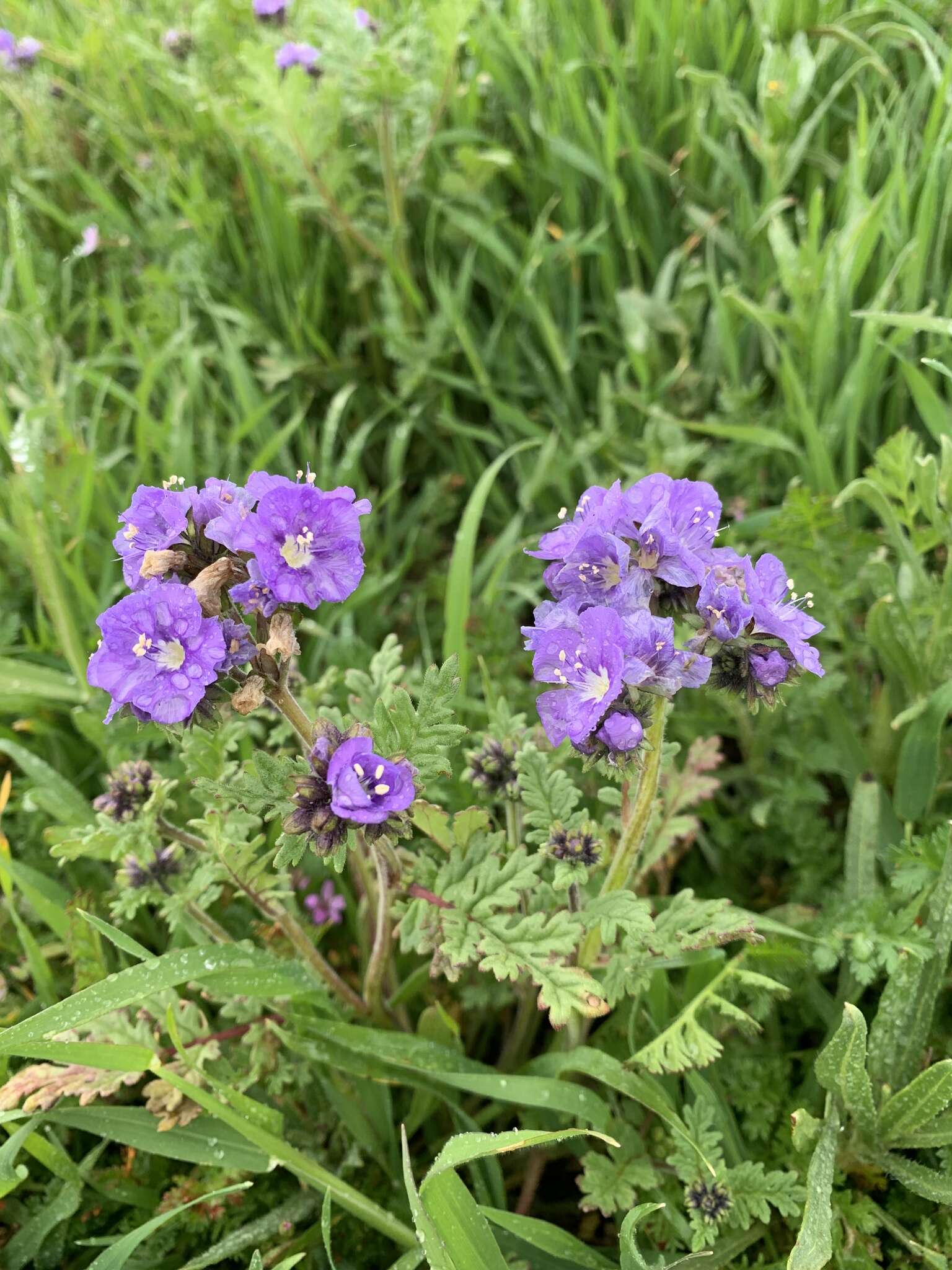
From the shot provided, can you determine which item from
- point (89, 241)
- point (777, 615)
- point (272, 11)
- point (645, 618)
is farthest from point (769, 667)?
point (272, 11)

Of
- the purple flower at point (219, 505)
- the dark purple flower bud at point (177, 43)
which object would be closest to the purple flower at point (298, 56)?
the dark purple flower bud at point (177, 43)

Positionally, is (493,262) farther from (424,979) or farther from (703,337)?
(424,979)

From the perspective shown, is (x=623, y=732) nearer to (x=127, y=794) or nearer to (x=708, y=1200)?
(x=708, y=1200)

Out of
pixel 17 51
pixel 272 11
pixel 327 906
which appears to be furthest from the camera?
pixel 17 51

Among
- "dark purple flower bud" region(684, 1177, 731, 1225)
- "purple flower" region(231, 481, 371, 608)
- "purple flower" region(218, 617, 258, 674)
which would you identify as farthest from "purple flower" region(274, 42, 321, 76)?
"dark purple flower bud" region(684, 1177, 731, 1225)

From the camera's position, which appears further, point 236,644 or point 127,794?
point 127,794

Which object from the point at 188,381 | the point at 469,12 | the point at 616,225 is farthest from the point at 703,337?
the point at 188,381
